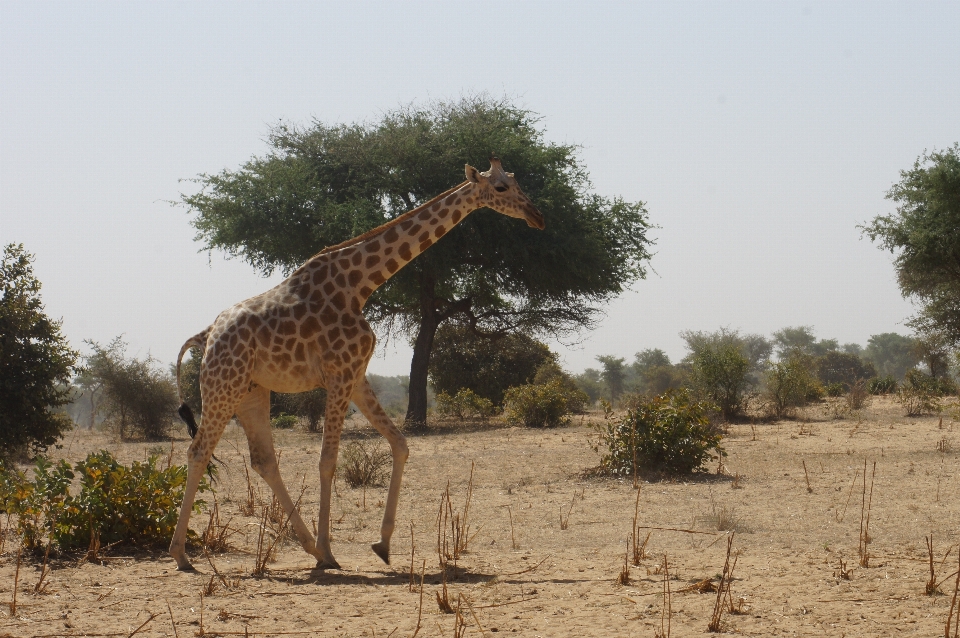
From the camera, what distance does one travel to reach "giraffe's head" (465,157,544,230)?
309 inches

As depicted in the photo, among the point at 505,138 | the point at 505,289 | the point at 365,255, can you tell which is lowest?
the point at 365,255

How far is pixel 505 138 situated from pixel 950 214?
10634mm

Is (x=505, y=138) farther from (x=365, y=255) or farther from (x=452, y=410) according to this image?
(x=365, y=255)

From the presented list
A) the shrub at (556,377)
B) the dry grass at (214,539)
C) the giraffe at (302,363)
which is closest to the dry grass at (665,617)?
the giraffe at (302,363)

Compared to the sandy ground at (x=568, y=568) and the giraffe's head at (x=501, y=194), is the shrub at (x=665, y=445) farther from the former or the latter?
the giraffe's head at (x=501, y=194)

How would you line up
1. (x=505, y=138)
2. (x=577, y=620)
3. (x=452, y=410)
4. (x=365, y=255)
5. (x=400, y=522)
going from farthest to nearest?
(x=452, y=410) → (x=505, y=138) → (x=400, y=522) → (x=365, y=255) → (x=577, y=620)

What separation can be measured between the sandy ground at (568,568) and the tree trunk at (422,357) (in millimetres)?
11410

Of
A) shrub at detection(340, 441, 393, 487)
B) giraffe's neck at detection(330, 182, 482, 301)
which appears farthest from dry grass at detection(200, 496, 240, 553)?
shrub at detection(340, 441, 393, 487)

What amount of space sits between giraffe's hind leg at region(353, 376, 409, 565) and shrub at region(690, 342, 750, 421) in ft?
52.4

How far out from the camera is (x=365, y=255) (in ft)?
25.1

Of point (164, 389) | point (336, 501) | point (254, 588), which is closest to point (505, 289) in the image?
point (164, 389)

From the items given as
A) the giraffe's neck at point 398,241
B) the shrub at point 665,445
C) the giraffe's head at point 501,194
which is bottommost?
the shrub at point 665,445

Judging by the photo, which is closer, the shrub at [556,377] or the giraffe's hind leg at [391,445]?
the giraffe's hind leg at [391,445]

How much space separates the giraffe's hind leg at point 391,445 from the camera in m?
7.15
